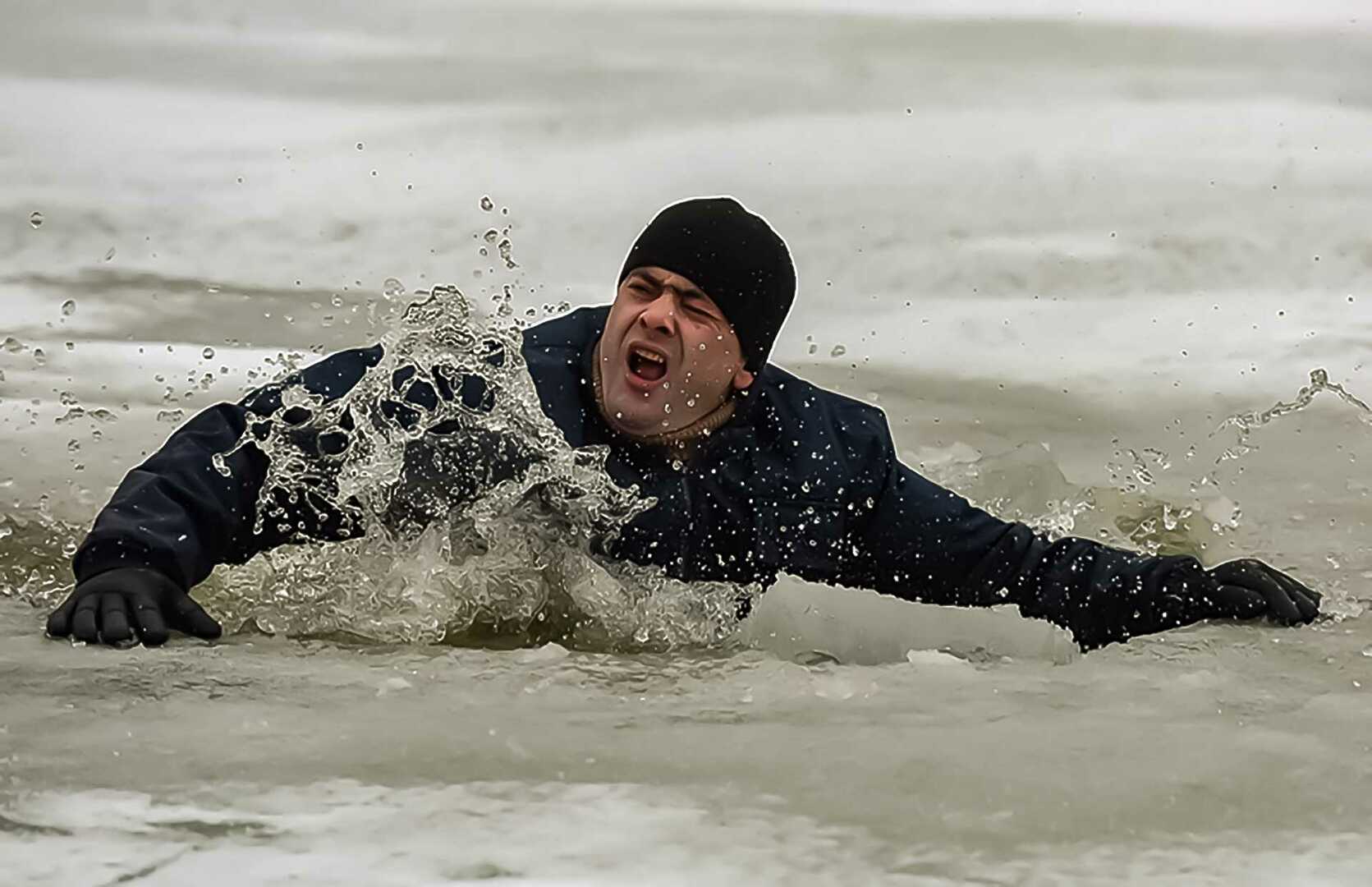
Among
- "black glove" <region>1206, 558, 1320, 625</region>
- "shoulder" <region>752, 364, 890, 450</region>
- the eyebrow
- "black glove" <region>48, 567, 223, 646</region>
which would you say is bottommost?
"black glove" <region>48, 567, 223, 646</region>

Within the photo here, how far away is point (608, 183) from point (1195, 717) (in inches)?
197

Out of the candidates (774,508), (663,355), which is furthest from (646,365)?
Result: (774,508)

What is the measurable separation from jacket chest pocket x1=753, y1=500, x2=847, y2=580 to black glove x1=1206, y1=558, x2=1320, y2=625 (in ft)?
1.93

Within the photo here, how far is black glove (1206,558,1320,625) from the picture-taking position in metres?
2.65

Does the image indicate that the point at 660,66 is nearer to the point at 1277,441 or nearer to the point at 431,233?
the point at 431,233

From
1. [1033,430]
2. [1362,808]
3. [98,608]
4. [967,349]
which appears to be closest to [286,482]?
[98,608]

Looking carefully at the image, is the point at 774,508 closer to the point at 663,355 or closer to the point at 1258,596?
the point at 663,355

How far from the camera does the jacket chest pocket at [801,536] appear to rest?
2.94m

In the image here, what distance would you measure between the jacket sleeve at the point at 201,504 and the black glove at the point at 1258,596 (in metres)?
1.29

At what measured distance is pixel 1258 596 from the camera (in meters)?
2.67

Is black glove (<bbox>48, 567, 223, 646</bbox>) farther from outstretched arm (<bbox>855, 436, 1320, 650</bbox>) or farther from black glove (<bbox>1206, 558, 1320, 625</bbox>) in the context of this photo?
black glove (<bbox>1206, 558, 1320, 625</bbox>)

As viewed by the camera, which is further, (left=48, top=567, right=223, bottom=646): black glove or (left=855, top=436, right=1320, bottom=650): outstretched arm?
(left=855, top=436, right=1320, bottom=650): outstretched arm

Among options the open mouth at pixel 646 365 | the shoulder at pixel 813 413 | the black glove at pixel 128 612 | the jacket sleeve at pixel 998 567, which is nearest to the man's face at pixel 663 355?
the open mouth at pixel 646 365

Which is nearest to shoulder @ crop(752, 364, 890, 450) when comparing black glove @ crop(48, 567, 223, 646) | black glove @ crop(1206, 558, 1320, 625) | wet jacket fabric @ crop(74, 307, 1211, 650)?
wet jacket fabric @ crop(74, 307, 1211, 650)
